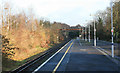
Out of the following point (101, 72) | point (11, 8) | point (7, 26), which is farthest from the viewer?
point (11, 8)

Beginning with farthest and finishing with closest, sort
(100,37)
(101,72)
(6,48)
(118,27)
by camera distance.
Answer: (100,37) < (118,27) < (6,48) < (101,72)

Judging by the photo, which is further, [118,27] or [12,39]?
[118,27]

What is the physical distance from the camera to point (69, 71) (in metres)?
11.2

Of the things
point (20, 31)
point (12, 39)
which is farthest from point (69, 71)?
A: point (20, 31)

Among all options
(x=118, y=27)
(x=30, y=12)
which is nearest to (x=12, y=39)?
(x=30, y=12)

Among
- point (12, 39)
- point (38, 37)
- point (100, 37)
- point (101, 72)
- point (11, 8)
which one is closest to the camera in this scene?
point (101, 72)

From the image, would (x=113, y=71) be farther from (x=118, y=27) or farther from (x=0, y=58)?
(x=118, y=27)

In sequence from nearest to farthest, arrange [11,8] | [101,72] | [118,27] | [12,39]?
[101,72] < [12,39] < [11,8] < [118,27]

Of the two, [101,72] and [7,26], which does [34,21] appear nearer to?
[7,26]

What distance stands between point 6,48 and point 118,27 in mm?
38516

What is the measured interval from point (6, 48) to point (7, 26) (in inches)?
273

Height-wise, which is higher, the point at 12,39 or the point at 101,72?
the point at 12,39

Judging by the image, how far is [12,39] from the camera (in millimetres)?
19422

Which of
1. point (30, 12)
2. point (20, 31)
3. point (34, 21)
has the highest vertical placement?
point (30, 12)
